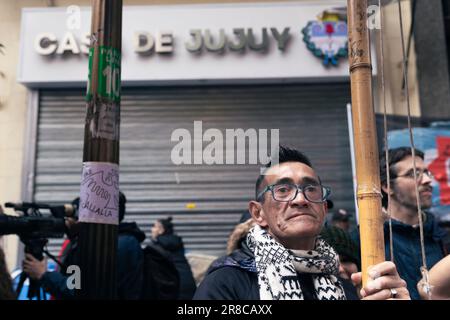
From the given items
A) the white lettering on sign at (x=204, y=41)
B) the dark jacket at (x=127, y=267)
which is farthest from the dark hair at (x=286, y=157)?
the white lettering on sign at (x=204, y=41)

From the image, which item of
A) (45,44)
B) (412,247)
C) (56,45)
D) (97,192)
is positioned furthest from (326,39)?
(97,192)

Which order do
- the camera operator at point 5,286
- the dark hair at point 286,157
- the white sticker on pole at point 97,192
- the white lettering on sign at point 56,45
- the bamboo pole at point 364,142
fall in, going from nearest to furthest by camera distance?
the bamboo pole at point 364,142, the dark hair at point 286,157, the white sticker on pole at point 97,192, the camera operator at point 5,286, the white lettering on sign at point 56,45

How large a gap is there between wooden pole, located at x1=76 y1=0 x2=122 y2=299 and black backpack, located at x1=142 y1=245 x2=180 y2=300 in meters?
1.25

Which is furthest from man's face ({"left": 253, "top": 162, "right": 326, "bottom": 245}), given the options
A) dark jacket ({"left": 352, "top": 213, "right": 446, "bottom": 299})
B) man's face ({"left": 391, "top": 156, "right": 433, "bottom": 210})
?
man's face ({"left": 391, "top": 156, "right": 433, "bottom": 210})

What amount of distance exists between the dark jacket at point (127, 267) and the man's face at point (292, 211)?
1491 mm

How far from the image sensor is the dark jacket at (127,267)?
2820 mm

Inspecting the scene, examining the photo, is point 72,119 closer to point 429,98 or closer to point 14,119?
point 14,119

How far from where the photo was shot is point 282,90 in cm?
617

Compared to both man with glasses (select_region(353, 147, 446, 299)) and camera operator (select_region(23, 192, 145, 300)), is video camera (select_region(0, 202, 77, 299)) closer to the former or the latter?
camera operator (select_region(23, 192, 145, 300))

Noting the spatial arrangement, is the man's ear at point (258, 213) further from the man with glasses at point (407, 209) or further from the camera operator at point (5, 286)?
the camera operator at point (5, 286)

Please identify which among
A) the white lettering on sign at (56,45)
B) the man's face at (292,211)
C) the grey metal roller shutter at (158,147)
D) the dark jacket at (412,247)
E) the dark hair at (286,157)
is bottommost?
the dark jacket at (412,247)

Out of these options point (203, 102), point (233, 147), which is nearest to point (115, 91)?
point (233, 147)

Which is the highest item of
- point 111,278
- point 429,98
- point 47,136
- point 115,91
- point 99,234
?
point 429,98

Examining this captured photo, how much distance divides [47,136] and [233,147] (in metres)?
4.99
